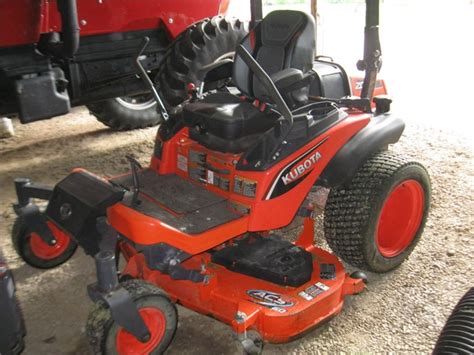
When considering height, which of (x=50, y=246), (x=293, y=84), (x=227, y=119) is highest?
(x=293, y=84)

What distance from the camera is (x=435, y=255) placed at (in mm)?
2896

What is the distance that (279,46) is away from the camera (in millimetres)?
2736

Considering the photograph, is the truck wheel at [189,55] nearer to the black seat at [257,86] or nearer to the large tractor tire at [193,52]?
the large tractor tire at [193,52]

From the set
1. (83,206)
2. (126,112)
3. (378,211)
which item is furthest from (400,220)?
(126,112)

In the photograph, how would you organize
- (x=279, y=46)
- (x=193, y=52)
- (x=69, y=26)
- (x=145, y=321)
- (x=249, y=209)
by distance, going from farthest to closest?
(x=193, y=52) < (x=69, y=26) < (x=279, y=46) < (x=249, y=209) < (x=145, y=321)

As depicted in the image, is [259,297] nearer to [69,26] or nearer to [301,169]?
[301,169]

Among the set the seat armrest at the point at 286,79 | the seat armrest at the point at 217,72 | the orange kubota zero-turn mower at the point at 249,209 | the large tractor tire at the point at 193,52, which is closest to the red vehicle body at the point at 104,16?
the large tractor tire at the point at 193,52

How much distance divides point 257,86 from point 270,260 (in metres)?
0.97

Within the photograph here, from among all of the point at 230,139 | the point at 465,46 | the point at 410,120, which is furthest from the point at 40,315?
the point at 465,46

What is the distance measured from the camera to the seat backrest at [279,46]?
2.68 m

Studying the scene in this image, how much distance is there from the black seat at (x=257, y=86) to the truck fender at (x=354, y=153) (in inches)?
13.6

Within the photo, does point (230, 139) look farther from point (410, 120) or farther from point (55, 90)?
point (410, 120)

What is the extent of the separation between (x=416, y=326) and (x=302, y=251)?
0.60 meters

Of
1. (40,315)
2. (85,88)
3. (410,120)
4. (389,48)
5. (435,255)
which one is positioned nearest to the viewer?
(40,315)
